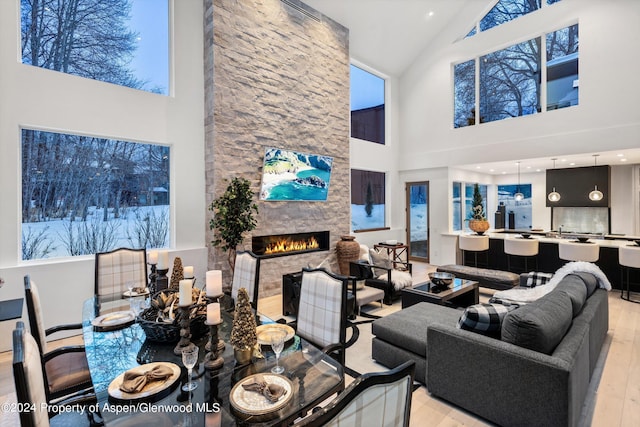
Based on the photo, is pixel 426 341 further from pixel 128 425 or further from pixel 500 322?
pixel 128 425

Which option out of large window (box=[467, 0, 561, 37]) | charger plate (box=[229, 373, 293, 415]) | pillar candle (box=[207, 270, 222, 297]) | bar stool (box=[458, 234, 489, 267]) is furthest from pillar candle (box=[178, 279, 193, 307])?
large window (box=[467, 0, 561, 37])

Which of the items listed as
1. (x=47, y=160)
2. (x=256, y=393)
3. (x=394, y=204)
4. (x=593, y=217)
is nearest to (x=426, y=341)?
(x=256, y=393)

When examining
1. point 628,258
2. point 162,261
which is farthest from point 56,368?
point 628,258

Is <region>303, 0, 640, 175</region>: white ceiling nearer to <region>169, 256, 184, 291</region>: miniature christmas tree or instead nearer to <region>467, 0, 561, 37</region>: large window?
<region>467, 0, 561, 37</region>: large window

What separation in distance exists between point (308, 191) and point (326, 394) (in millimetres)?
4808

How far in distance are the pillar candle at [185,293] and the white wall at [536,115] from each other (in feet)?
23.7

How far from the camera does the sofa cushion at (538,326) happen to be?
6.43 ft

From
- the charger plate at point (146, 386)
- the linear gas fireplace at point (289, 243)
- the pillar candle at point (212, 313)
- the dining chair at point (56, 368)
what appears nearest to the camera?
the charger plate at point (146, 386)

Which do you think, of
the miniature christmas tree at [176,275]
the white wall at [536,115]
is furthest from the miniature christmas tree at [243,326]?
the white wall at [536,115]

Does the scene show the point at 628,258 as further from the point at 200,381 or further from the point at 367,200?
the point at 200,381

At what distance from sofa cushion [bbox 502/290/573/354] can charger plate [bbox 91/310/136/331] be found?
8.70ft

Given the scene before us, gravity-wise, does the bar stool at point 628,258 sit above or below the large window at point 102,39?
below

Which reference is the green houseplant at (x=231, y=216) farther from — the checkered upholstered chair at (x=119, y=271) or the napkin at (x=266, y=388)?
the napkin at (x=266, y=388)

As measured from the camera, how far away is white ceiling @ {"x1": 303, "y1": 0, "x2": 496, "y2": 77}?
6.59 metres
